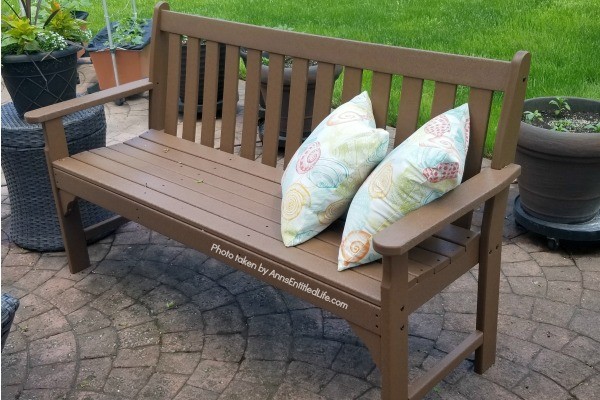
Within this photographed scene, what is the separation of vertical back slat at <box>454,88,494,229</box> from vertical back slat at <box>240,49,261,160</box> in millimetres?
1068

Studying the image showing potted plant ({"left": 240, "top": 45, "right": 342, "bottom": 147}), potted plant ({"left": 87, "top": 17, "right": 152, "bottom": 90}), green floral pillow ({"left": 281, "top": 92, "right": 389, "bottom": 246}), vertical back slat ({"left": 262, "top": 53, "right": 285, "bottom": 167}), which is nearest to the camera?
green floral pillow ({"left": 281, "top": 92, "right": 389, "bottom": 246})

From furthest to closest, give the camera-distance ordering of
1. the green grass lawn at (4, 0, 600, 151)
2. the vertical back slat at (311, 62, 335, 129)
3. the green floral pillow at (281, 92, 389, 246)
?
the green grass lawn at (4, 0, 600, 151) → the vertical back slat at (311, 62, 335, 129) → the green floral pillow at (281, 92, 389, 246)

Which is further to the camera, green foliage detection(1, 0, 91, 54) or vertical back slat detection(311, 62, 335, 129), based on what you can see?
green foliage detection(1, 0, 91, 54)

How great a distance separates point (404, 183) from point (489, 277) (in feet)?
1.96

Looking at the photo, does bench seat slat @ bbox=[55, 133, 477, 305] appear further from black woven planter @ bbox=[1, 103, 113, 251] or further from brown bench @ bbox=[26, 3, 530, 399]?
black woven planter @ bbox=[1, 103, 113, 251]

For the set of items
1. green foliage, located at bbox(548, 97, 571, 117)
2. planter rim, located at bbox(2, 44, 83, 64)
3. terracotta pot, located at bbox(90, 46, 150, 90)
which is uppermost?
planter rim, located at bbox(2, 44, 83, 64)

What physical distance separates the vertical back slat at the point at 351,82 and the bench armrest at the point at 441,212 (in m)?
0.65

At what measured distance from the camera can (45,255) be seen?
3.73m

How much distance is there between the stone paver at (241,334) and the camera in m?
2.71

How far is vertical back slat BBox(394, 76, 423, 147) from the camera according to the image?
270cm

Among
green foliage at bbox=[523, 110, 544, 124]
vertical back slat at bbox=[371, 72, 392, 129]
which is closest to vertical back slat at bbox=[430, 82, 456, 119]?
vertical back slat at bbox=[371, 72, 392, 129]

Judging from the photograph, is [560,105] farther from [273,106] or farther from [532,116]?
[273,106]

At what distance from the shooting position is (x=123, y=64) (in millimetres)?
5824

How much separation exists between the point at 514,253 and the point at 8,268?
2.50 meters
